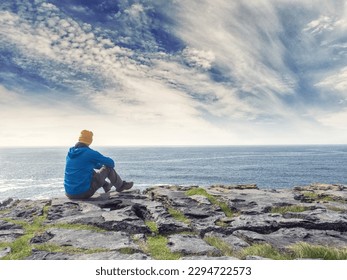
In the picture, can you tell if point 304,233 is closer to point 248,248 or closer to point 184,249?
point 248,248

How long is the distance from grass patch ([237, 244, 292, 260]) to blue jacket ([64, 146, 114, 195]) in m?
6.94

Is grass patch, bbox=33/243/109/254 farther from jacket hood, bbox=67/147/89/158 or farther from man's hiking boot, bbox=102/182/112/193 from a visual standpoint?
man's hiking boot, bbox=102/182/112/193

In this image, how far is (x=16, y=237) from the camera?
300 inches

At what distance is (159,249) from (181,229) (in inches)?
64.9

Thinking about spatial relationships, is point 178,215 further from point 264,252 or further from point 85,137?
point 85,137

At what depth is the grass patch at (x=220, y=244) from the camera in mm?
6169

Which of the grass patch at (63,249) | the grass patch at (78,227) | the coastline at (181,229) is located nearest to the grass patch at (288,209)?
the coastline at (181,229)

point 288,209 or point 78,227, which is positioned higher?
point 288,209

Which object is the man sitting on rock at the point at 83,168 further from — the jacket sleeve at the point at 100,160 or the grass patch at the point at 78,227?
the grass patch at the point at 78,227

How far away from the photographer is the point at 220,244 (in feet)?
21.8

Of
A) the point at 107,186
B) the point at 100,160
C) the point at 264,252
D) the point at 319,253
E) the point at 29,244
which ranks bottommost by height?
the point at 29,244

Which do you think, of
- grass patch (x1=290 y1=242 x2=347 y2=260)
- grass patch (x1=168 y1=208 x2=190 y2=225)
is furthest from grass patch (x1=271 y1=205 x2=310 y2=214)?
grass patch (x1=290 y1=242 x2=347 y2=260)

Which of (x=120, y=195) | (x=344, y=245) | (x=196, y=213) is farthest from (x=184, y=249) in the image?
(x=120, y=195)

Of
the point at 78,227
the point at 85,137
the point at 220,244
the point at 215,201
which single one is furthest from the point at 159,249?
the point at 85,137
